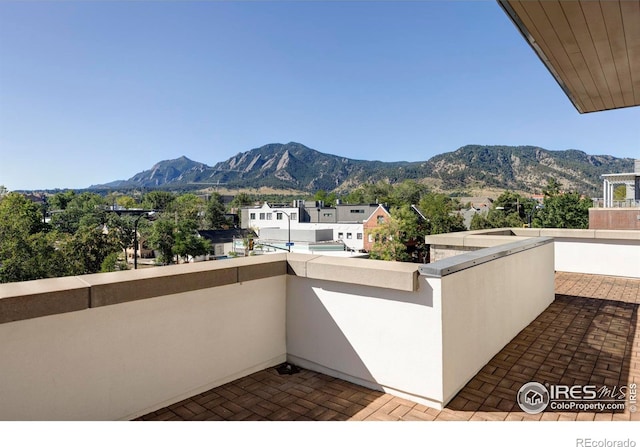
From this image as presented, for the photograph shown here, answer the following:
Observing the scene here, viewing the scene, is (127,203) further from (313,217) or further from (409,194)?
(409,194)

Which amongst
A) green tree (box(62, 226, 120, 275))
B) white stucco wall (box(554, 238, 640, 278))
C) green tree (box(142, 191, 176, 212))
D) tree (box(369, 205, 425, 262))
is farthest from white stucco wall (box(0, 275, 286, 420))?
green tree (box(142, 191, 176, 212))

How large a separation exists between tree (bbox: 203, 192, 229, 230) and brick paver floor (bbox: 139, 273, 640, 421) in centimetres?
8111

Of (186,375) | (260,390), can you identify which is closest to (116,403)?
(186,375)

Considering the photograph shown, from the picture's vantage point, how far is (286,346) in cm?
340

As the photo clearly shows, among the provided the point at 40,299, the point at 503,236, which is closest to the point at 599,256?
the point at 503,236

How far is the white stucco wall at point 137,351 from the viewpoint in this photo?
2010mm

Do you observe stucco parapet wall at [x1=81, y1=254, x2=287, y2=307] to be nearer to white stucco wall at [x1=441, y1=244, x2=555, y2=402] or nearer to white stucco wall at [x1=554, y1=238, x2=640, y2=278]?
white stucco wall at [x1=441, y1=244, x2=555, y2=402]

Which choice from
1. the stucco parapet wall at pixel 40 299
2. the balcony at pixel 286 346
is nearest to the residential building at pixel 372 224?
the balcony at pixel 286 346

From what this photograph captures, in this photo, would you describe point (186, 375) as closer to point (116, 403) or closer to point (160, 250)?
point (116, 403)

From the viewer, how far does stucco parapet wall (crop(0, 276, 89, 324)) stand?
1883mm

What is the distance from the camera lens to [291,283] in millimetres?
3357

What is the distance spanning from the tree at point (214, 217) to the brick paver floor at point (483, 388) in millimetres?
81108

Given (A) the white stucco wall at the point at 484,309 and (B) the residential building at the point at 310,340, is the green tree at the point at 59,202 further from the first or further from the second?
(A) the white stucco wall at the point at 484,309

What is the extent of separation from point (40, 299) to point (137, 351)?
0.71 meters
